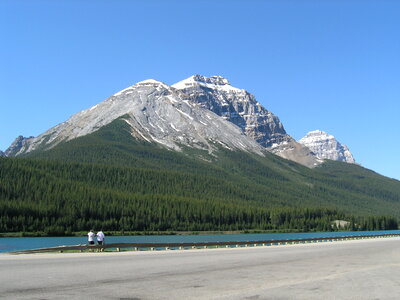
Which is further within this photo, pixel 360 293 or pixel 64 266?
pixel 64 266

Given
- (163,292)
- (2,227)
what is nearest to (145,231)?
(2,227)

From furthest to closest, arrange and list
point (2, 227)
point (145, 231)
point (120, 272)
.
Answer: point (145, 231) < point (2, 227) < point (120, 272)

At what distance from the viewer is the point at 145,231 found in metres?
185

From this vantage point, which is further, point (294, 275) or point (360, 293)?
point (294, 275)

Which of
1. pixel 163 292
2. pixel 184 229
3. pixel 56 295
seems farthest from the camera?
pixel 184 229

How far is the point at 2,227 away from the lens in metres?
154

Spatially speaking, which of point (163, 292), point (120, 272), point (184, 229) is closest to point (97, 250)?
point (120, 272)

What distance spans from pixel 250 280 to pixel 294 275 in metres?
4.64

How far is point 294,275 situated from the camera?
31.9 meters

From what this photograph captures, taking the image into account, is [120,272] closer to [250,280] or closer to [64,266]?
[64,266]

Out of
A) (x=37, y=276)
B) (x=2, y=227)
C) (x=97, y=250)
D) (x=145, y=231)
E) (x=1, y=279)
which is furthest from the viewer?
(x=145, y=231)

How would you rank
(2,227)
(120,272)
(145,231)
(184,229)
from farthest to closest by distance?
(184,229)
(145,231)
(2,227)
(120,272)

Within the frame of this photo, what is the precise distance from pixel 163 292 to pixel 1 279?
29.7ft

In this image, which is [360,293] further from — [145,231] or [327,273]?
[145,231]
